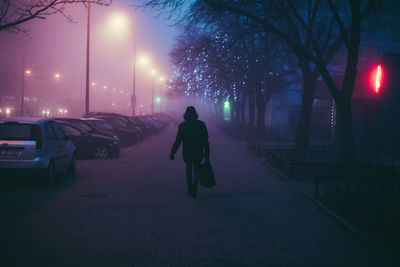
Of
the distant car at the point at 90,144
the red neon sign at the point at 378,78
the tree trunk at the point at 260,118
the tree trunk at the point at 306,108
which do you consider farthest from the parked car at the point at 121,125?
the red neon sign at the point at 378,78

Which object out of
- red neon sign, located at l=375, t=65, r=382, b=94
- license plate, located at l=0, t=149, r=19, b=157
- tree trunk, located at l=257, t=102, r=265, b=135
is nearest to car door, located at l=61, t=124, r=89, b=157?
license plate, located at l=0, t=149, r=19, b=157

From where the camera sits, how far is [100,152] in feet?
56.2

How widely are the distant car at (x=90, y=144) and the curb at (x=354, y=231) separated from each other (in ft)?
34.5

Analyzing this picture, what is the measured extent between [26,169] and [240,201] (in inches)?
199

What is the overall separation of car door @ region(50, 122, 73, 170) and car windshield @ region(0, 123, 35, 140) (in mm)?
1187

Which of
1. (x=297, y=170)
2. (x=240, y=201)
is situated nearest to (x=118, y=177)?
(x=240, y=201)

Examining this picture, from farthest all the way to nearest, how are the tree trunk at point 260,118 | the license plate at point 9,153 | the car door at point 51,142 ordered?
1. the tree trunk at point 260,118
2. the car door at point 51,142
3. the license plate at point 9,153

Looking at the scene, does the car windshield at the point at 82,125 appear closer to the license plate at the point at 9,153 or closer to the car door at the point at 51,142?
the car door at the point at 51,142

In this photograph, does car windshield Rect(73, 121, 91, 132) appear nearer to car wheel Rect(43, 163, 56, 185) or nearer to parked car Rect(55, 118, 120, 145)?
parked car Rect(55, 118, 120, 145)

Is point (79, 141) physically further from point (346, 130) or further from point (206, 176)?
point (346, 130)

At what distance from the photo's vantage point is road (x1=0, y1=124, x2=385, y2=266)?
17.2 feet

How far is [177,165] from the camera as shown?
15469 millimetres

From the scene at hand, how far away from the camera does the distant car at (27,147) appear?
9.59 m

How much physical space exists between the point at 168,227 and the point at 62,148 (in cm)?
574
